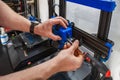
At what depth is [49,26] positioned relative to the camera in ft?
2.61

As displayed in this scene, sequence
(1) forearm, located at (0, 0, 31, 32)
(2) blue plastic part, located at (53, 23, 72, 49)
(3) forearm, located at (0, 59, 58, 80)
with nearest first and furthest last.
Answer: (3) forearm, located at (0, 59, 58, 80), (2) blue plastic part, located at (53, 23, 72, 49), (1) forearm, located at (0, 0, 31, 32)

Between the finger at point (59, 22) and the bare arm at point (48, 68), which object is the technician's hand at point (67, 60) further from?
the finger at point (59, 22)

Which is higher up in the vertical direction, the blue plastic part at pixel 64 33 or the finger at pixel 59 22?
the finger at pixel 59 22

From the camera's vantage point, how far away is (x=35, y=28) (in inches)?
34.1

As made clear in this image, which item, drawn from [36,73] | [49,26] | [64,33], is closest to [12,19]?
[49,26]

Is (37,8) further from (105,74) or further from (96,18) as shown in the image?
(105,74)

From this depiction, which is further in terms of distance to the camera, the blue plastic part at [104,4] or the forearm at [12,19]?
the forearm at [12,19]

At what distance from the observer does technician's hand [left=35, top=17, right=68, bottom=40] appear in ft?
2.46

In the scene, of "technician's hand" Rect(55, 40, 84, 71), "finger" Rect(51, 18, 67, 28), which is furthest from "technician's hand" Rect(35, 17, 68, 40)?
"technician's hand" Rect(55, 40, 84, 71)

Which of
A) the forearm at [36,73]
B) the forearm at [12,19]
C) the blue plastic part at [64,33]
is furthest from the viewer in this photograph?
the forearm at [12,19]

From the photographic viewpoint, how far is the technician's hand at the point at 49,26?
29.6 inches

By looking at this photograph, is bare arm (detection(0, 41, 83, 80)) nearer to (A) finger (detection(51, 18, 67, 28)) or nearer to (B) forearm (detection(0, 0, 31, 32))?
(A) finger (detection(51, 18, 67, 28))

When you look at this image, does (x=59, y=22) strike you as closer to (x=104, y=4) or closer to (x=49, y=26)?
(x=49, y=26)

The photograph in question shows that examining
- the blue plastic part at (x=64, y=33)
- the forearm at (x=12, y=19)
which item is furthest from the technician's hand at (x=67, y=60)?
the forearm at (x=12, y=19)
